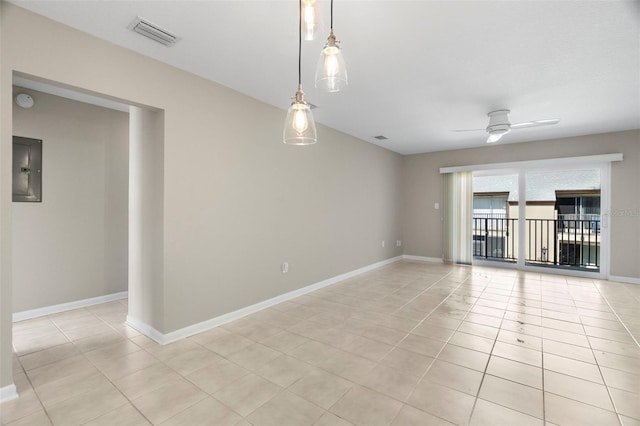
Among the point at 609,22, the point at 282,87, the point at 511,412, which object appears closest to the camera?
the point at 511,412

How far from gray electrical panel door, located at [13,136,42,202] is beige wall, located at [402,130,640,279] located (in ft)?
21.6

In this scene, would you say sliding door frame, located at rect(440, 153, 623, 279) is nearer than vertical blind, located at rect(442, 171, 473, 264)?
Yes

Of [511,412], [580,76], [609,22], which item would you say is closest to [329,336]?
[511,412]

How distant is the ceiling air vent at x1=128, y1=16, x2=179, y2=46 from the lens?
7.04 ft

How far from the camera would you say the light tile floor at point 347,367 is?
181 centimetres

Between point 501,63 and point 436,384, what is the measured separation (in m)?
2.80

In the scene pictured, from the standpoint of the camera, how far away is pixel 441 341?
2771 mm

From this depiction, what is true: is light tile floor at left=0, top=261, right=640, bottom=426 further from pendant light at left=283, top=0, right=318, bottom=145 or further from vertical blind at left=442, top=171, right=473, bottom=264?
vertical blind at left=442, top=171, right=473, bottom=264

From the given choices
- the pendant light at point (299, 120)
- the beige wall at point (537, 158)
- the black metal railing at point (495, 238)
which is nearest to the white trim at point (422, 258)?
the beige wall at point (537, 158)

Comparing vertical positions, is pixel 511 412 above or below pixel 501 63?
below

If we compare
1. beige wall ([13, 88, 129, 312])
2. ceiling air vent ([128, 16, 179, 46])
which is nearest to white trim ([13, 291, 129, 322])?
beige wall ([13, 88, 129, 312])

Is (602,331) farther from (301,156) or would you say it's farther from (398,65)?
(301,156)

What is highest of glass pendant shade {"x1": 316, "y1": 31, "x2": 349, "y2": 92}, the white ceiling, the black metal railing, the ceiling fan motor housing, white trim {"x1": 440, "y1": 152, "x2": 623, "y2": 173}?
the white ceiling

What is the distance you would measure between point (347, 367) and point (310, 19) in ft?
7.69
